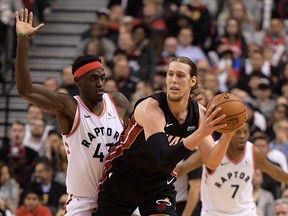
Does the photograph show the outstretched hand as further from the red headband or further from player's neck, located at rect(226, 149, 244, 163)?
player's neck, located at rect(226, 149, 244, 163)

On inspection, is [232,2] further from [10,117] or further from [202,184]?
[202,184]

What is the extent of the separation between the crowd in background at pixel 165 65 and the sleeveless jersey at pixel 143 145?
3.83 meters

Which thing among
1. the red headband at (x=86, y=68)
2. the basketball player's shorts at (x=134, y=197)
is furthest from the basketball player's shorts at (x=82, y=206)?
the red headband at (x=86, y=68)

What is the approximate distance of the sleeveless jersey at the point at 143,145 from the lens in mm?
6953

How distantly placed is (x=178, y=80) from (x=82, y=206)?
1404 millimetres

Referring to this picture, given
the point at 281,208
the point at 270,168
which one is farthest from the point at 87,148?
the point at 281,208

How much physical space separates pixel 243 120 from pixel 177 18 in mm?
8892

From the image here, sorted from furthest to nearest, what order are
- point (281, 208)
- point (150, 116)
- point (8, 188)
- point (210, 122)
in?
point (8, 188)
point (281, 208)
point (150, 116)
point (210, 122)

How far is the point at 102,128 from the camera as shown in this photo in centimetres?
743

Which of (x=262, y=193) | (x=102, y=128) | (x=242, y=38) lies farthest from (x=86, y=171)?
(x=242, y=38)

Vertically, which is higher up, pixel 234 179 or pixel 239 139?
pixel 239 139

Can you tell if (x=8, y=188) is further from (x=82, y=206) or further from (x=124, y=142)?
(x=124, y=142)

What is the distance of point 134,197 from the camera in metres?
7.20

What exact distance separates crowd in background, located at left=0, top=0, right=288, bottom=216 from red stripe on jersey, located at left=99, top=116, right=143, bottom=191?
369cm
